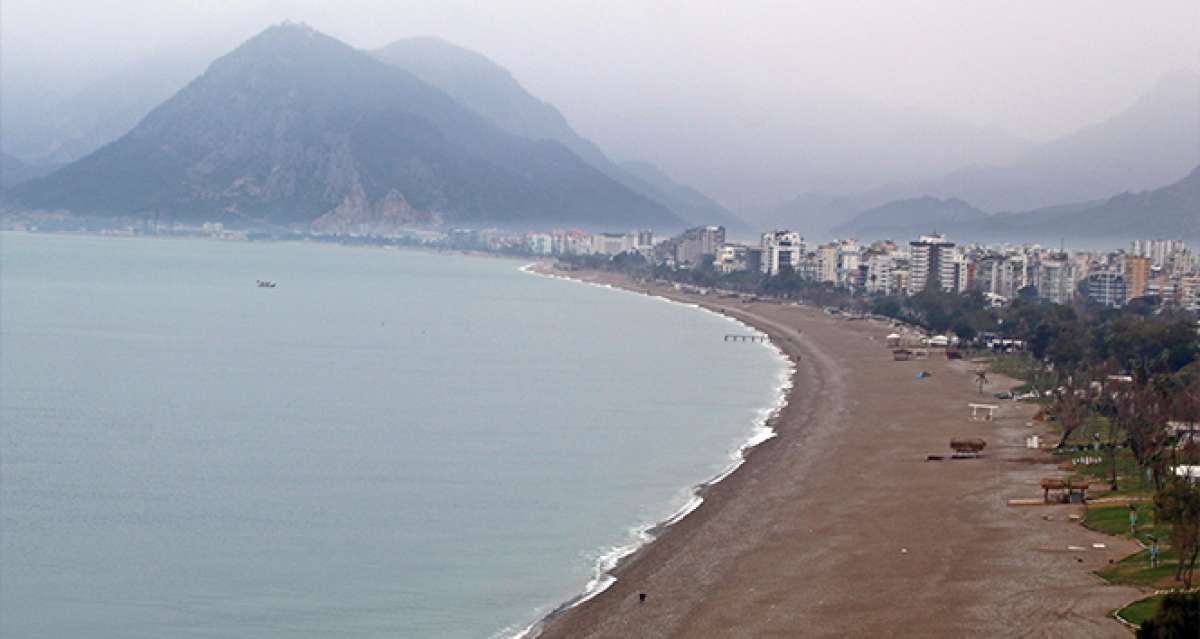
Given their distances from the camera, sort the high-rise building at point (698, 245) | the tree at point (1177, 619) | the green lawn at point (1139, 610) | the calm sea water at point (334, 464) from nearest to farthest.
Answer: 1. the tree at point (1177, 619)
2. the green lawn at point (1139, 610)
3. the calm sea water at point (334, 464)
4. the high-rise building at point (698, 245)

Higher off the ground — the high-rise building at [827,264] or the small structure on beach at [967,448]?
the high-rise building at [827,264]

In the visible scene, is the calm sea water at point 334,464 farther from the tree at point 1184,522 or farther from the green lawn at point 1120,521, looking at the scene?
the tree at point 1184,522

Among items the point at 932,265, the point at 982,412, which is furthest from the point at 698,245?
the point at 982,412

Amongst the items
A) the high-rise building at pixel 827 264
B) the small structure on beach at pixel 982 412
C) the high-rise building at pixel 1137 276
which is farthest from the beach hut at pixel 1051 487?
the high-rise building at pixel 827 264

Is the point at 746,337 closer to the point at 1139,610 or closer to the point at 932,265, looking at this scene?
the point at 932,265

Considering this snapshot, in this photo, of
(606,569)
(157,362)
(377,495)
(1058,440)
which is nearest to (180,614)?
(606,569)

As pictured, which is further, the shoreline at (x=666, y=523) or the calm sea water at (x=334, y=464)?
the calm sea water at (x=334, y=464)
